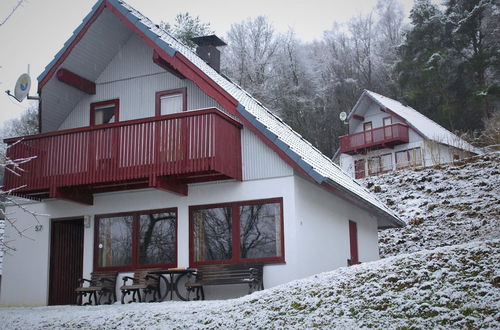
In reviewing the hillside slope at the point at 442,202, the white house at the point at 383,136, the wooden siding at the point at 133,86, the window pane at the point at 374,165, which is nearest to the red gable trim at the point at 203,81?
the wooden siding at the point at 133,86

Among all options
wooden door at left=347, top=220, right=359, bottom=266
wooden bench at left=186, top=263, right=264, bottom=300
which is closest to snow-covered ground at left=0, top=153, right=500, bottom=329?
wooden bench at left=186, top=263, right=264, bottom=300

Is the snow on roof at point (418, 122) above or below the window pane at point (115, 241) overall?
above

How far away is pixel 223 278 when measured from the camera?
1652cm

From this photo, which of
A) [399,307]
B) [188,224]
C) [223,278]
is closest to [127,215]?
[188,224]

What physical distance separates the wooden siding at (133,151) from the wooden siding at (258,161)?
19cm

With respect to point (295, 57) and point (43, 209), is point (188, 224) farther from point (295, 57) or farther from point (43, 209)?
point (295, 57)

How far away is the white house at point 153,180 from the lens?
1675 cm

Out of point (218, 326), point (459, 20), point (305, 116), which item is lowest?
point (218, 326)

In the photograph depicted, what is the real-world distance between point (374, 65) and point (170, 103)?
154 ft

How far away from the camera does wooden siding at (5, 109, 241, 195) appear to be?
16531 millimetres

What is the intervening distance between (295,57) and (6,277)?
49882 millimetres

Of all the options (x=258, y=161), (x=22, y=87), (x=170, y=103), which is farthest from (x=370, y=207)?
(x=22, y=87)

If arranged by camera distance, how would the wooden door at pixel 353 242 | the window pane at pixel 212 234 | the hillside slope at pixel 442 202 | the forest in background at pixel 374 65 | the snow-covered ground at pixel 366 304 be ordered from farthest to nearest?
the forest in background at pixel 374 65, the hillside slope at pixel 442 202, the wooden door at pixel 353 242, the window pane at pixel 212 234, the snow-covered ground at pixel 366 304

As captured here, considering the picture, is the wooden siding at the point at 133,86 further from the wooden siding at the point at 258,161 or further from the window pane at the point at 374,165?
the window pane at the point at 374,165
